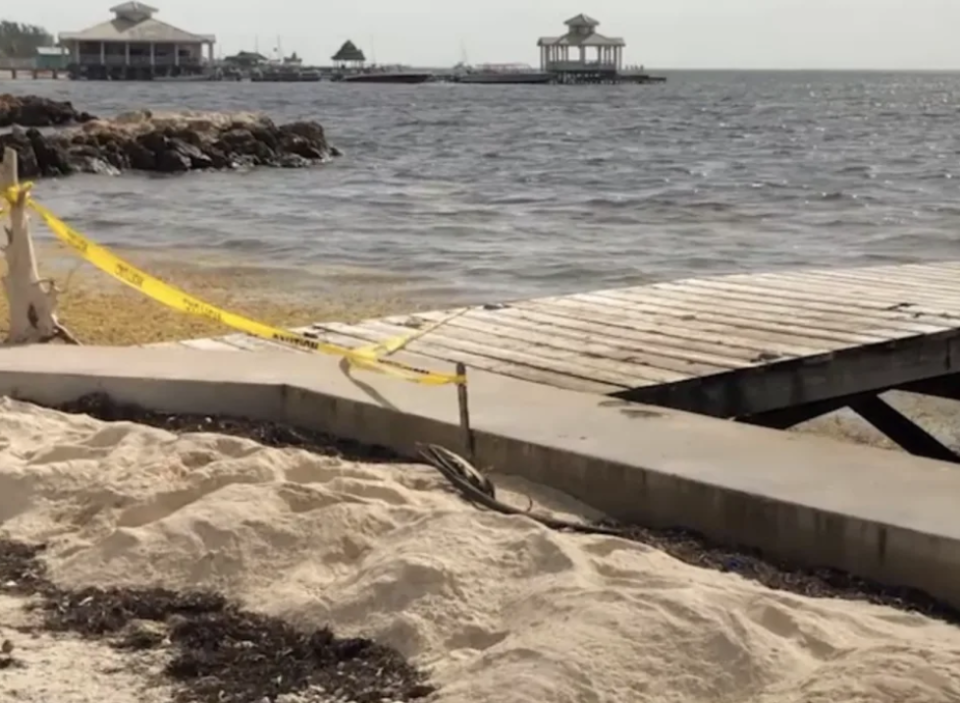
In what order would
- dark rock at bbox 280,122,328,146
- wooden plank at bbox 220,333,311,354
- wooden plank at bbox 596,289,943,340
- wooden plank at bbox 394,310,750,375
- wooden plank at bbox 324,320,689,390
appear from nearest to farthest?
wooden plank at bbox 324,320,689,390 → wooden plank at bbox 394,310,750,375 → wooden plank at bbox 220,333,311,354 → wooden plank at bbox 596,289,943,340 → dark rock at bbox 280,122,328,146

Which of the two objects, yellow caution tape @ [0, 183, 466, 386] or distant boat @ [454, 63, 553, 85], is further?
distant boat @ [454, 63, 553, 85]

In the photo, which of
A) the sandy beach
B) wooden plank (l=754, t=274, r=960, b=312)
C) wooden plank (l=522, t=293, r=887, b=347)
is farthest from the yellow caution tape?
wooden plank (l=754, t=274, r=960, b=312)

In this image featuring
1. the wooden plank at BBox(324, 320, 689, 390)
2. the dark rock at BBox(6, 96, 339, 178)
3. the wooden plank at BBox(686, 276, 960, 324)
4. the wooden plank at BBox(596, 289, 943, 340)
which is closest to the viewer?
the wooden plank at BBox(324, 320, 689, 390)

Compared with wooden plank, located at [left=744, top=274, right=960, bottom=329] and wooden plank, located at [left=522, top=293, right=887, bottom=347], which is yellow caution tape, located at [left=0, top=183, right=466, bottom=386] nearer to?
wooden plank, located at [left=522, top=293, right=887, bottom=347]

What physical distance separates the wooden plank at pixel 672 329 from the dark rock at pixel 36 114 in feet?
177

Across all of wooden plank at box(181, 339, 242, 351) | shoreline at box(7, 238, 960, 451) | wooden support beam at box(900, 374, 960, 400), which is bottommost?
shoreline at box(7, 238, 960, 451)

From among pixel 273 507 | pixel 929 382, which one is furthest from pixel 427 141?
pixel 273 507

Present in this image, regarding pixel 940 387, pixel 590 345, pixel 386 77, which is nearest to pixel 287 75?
pixel 386 77

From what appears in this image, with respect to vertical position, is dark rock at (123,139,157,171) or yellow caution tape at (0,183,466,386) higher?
yellow caution tape at (0,183,466,386)

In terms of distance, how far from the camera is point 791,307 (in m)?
9.29

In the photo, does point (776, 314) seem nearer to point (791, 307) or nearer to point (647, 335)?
point (791, 307)

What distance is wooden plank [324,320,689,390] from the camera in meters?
7.36

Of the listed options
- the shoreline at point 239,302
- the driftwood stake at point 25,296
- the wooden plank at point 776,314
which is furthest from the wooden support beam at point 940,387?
the driftwood stake at point 25,296

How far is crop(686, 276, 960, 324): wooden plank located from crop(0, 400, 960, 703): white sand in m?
4.16
